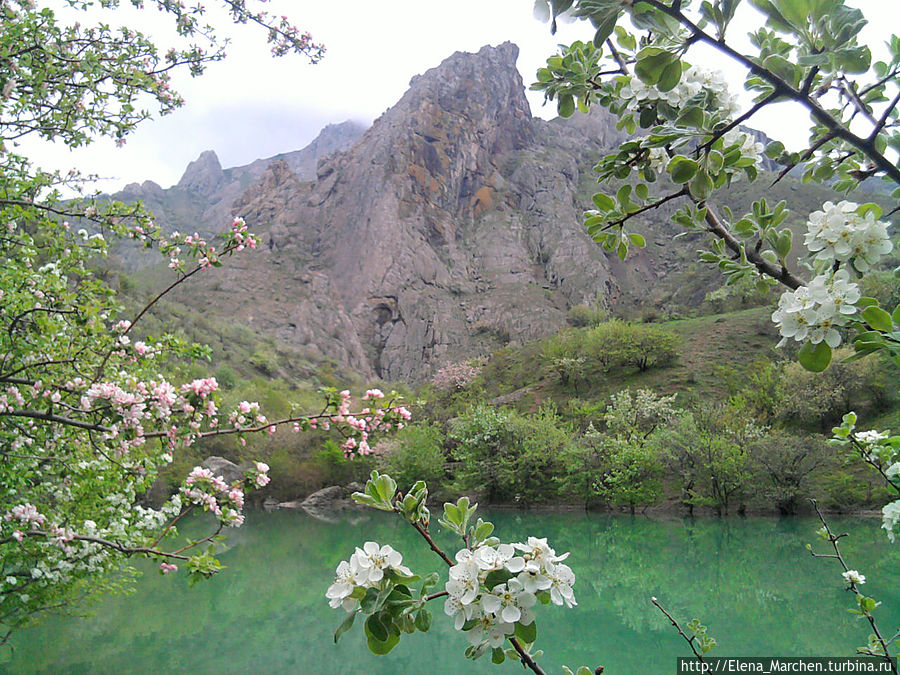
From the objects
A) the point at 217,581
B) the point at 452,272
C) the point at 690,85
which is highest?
the point at 452,272

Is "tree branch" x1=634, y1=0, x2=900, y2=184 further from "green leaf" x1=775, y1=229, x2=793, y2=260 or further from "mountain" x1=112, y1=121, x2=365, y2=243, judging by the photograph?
"mountain" x1=112, y1=121, x2=365, y2=243

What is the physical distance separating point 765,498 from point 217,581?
15244 millimetres

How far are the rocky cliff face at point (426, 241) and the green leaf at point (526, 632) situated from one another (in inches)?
1969

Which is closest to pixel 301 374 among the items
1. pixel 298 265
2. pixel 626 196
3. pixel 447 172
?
pixel 298 265

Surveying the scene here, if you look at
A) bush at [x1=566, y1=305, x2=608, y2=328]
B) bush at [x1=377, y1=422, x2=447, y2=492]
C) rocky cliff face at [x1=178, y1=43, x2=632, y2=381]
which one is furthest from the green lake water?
rocky cliff face at [x1=178, y1=43, x2=632, y2=381]

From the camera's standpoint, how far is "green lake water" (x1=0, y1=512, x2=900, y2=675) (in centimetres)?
645

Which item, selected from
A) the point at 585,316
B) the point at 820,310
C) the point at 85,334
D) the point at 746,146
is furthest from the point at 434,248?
the point at 820,310

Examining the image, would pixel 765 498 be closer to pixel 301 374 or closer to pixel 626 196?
pixel 626 196

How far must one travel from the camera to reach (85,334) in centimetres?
340

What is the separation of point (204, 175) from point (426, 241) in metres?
64.8

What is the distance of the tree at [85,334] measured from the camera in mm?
2945

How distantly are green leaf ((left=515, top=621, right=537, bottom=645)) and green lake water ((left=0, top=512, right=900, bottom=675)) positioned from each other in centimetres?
612

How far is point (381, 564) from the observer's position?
83cm

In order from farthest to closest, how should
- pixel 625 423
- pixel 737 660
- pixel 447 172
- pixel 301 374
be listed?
pixel 447 172, pixel 301 374, pixel 625 423, pixel 737 660
